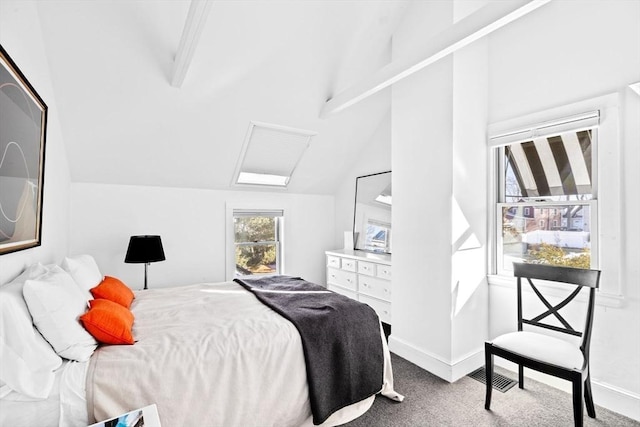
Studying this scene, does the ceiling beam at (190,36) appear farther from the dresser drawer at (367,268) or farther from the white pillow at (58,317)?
the dresser drawer at (367,268)

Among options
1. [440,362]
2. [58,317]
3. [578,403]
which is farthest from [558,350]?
[58,317]

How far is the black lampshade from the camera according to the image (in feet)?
10.2

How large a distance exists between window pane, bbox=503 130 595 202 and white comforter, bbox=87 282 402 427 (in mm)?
2175

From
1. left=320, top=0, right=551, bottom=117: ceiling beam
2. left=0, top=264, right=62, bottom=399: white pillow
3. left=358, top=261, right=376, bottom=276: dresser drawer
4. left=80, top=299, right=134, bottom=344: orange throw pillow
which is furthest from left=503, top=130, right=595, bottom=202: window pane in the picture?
left=0, top=264, right=62, bottom=399: white pillow

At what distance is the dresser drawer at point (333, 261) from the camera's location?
4.17 m

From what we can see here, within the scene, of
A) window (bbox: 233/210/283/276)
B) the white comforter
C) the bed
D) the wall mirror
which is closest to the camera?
the bed

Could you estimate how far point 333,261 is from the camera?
4.27m

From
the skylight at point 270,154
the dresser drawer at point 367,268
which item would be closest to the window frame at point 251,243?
the skylight at point 270,154

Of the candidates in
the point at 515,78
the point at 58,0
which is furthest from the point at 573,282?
the point at 58,0

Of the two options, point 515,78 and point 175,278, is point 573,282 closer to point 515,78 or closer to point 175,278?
point 515,78

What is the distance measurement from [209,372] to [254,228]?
2875 mm

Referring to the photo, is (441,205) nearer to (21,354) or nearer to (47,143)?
(21,354)

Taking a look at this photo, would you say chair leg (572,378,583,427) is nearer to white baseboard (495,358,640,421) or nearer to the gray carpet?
the gray carpet

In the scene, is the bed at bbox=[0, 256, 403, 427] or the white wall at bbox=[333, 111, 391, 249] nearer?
the bed at bbox=[0, 256, 403, 427]
